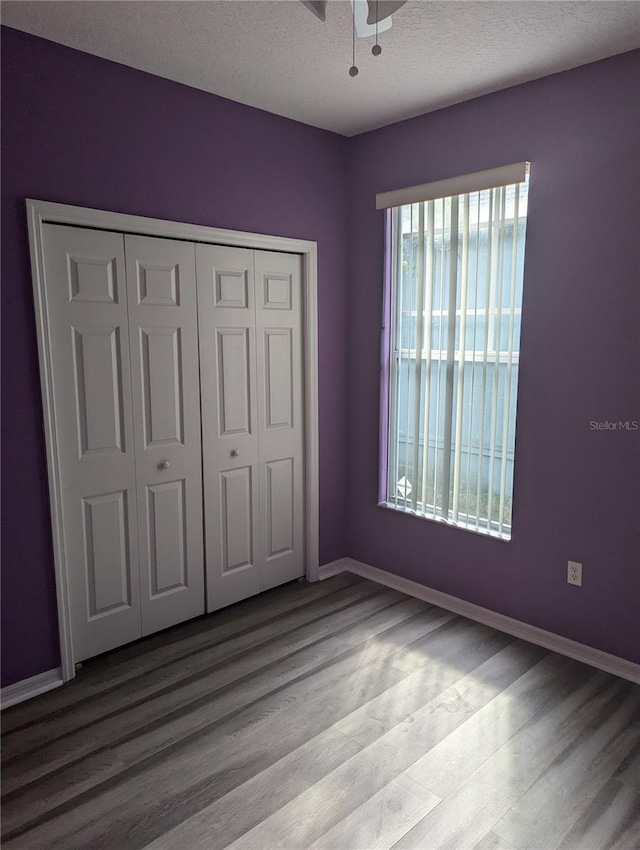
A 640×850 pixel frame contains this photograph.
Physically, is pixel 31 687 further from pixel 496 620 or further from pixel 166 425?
pixel 496 620

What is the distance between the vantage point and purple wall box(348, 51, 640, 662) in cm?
252

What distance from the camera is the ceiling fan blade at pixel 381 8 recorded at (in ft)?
5.04

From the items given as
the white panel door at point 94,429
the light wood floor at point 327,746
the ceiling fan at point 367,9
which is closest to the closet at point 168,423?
the white panel door at point 94,429

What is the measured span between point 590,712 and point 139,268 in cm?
261

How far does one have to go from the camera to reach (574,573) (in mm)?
2779

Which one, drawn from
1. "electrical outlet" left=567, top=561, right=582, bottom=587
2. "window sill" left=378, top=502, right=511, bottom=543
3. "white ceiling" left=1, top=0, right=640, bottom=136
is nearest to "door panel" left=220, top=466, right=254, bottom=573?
"window sill" left=378, top=502, right=511, bottom=543

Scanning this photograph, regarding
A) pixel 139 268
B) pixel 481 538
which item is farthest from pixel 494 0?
pixel 481 538

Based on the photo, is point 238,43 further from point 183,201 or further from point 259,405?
point 259,405

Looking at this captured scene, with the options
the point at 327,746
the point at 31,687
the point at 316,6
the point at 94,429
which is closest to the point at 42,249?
the point at 94,429

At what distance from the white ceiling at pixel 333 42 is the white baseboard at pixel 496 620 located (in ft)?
8.23

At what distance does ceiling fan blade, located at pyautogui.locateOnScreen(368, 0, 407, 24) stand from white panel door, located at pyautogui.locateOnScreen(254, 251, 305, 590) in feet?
5.30

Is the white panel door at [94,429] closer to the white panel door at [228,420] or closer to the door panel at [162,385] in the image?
the door panel at [162,385]

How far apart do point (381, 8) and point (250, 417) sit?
6.67 ft

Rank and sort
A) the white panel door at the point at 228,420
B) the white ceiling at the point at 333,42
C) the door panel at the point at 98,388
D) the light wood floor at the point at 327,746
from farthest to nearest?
the white panel door at the point at 228,420 → the door panel at the point at 98,388 → the white ceiling at the point at 333,42 → the light wood floor at the point at 327,746
